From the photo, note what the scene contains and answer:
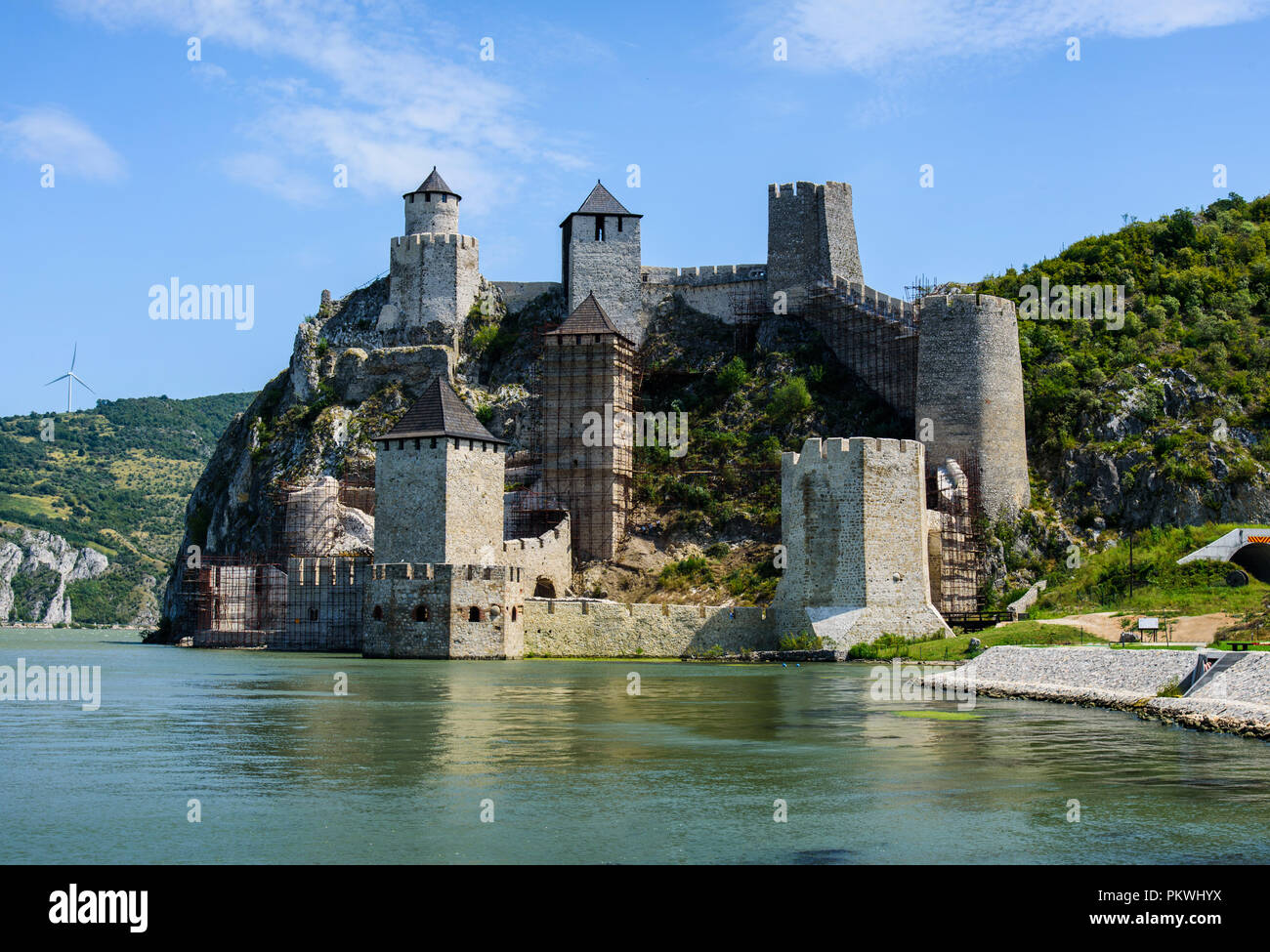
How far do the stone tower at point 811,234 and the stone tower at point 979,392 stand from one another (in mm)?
10055

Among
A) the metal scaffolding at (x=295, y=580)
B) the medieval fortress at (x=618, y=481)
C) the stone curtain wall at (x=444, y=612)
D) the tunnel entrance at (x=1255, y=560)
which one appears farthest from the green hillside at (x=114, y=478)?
the tunnel entrance at (x=1255, y=560)

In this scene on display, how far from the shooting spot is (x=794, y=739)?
70.4 feet

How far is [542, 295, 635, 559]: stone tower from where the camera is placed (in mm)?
52594

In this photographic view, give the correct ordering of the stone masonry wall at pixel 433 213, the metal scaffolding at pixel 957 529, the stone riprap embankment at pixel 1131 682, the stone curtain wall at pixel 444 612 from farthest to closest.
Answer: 1. the stone masonry wall at pixel 433 213
2. the metal scaffolding at pixel 957 529
3. the stone curtain wall at pixel 444 612
4. the stone riprap embankment at pixel 1131 682

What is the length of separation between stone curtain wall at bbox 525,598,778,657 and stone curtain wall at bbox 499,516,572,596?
3.85 meters

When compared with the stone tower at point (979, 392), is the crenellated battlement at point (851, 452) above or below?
below

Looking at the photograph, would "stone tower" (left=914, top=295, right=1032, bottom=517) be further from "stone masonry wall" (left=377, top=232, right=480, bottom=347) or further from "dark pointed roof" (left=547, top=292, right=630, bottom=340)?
"stone masonry wall" (left=377, top=232, right=480, bottom=347)

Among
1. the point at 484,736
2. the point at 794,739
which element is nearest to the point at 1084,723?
the point at 794,739

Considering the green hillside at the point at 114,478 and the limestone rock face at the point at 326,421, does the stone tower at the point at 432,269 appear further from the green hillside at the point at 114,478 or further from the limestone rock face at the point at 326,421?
the green hillside at the point at 114,478

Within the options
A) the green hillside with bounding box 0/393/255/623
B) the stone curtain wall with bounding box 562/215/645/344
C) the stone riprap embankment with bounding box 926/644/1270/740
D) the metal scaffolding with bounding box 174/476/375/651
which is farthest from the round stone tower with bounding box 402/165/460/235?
the green hillside with bounding box 0/393/255/623

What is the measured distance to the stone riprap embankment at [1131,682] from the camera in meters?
21.7

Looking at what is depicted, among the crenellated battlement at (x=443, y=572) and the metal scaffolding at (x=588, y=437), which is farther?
the metal scaffolding at (x=588, y=437)

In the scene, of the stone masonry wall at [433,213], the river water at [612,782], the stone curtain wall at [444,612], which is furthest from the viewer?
the stone masonry wall at [433,213]

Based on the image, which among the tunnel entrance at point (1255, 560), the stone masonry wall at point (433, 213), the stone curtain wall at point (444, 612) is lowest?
the stone curtain wall at point (444, 612)
